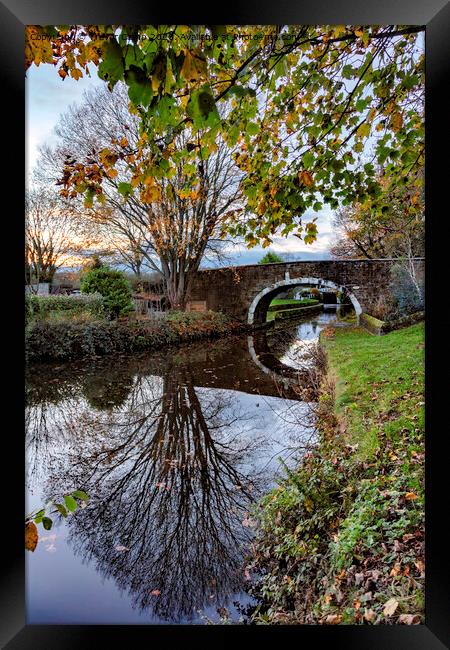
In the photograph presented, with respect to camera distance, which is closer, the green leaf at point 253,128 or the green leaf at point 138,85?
the green leaf at point 138,85

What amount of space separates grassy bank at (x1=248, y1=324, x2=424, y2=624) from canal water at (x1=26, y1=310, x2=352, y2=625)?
0.23 metres

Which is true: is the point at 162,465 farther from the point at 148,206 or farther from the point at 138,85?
the point at 148,206

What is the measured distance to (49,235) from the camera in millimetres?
4484

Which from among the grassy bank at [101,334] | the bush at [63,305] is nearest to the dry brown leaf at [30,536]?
the grassy bank at [101,334]

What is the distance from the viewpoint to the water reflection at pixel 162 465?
1990 mm

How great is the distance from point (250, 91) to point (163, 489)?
8.12 feet

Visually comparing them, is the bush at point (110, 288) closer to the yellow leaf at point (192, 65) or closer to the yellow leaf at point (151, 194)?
the yellow leaf at point (151, 194)

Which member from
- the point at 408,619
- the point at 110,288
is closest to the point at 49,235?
the point at 110,288

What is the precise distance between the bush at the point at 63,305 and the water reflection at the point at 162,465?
70 centimetres

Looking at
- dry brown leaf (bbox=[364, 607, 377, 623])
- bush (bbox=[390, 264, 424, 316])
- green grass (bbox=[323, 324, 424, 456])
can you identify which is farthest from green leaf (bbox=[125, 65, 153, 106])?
bush (bbox=[390, 264, 424, 316])

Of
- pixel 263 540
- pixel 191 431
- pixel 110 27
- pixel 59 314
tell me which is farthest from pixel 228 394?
pixel 110 27

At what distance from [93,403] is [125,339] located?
4.19 feet

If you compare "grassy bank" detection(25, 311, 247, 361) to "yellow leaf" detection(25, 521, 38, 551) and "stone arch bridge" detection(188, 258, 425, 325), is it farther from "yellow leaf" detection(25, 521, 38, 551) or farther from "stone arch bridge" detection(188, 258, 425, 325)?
"yellow leaf" detection(25, 521, 38, 551)

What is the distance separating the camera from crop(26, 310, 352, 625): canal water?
6.11 feet
